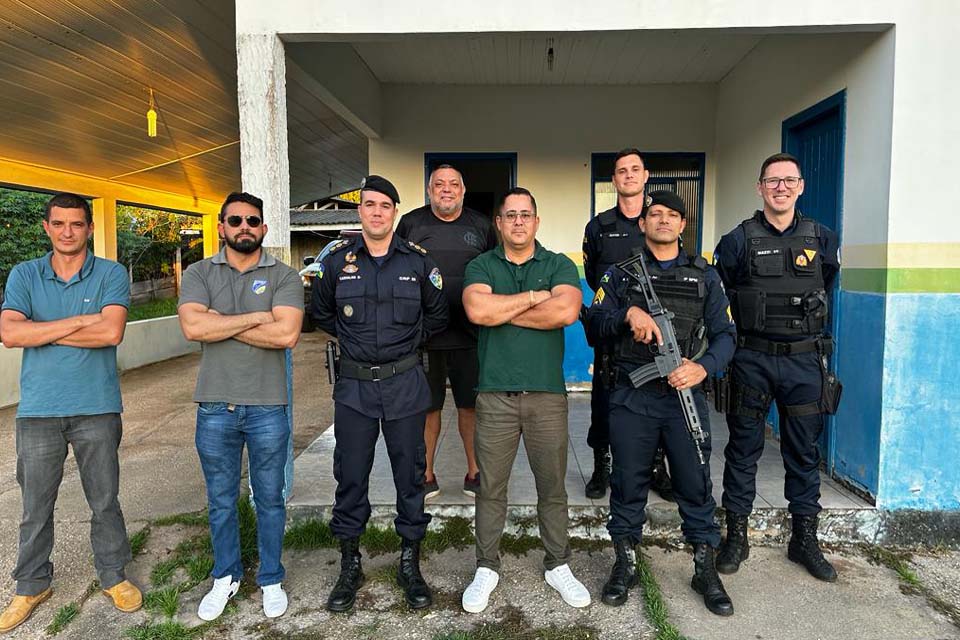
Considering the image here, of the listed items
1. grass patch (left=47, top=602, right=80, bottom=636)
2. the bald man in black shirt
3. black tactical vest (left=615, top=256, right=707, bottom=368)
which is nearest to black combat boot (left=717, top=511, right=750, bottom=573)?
black tactical vest (left=615, top=256, right=707, bottom=368)

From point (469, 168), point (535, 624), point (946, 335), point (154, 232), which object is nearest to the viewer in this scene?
point (535, 624)

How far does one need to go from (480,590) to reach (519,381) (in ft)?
3.32

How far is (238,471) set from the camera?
297 centimetres

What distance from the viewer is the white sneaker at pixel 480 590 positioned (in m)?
2.91

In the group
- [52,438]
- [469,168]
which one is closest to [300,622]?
[52,438]

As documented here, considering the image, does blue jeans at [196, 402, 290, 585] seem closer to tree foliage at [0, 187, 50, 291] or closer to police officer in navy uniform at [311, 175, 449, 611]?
police officer in navy uniform at [311, 175, 449, 611]

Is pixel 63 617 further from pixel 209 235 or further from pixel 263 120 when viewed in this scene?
pixel 209 235

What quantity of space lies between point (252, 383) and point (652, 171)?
5.14 m

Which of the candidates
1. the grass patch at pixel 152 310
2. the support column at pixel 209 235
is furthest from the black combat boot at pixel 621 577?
the support column at pixel 209 235

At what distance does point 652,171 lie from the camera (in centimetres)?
666

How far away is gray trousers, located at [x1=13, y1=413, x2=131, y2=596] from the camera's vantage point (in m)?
2.84

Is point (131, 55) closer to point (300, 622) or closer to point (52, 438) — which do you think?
point (52, 438)

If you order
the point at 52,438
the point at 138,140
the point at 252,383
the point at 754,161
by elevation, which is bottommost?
the point at 52,438

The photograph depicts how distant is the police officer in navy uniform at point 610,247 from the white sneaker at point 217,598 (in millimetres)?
2028
